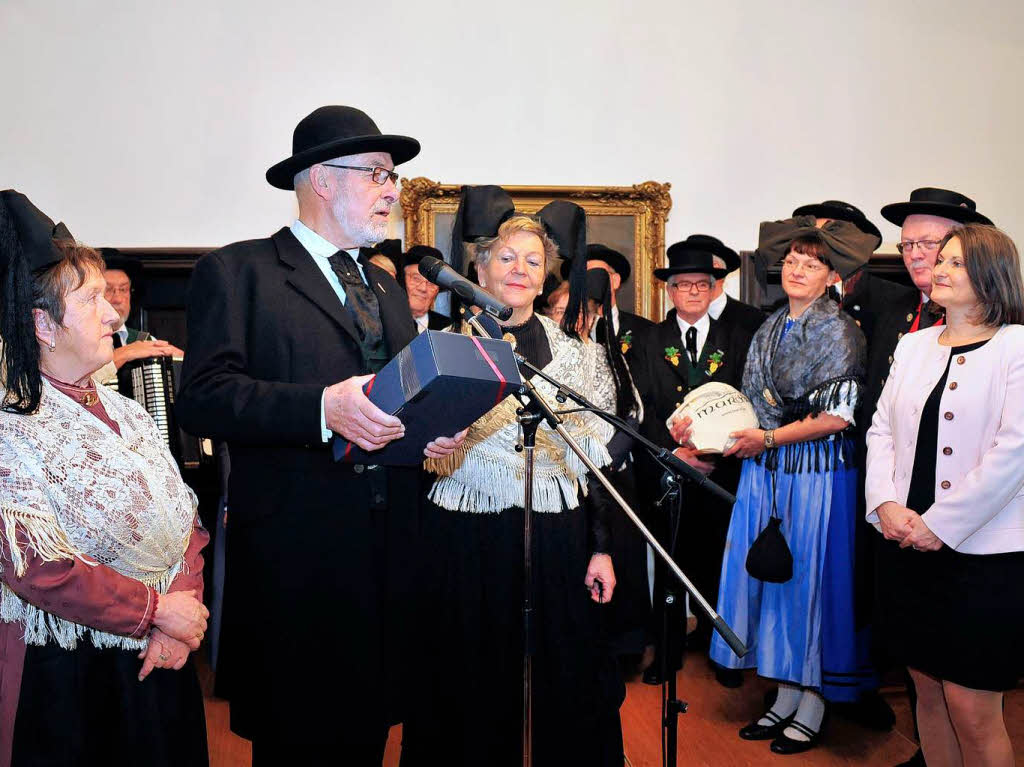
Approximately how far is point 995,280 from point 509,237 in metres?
1.34

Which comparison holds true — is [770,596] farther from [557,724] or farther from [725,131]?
[725,131]

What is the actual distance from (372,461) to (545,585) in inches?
33.0

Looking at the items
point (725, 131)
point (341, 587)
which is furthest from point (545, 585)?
point (725, 131)

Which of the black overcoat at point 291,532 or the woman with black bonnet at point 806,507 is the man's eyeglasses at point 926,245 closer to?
the woman with black bonnet at point 806,507

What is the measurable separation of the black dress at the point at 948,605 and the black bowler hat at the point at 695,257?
1.85 m

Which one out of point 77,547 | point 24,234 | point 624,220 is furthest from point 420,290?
point 77,547

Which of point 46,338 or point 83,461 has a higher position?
point 46,338

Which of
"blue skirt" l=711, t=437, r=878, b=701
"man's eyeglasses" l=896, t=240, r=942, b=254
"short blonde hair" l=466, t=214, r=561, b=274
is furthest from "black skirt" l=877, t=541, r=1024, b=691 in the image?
"short blonde hair" l=466, t=214, r=561, b=274

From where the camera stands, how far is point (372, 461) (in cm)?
172

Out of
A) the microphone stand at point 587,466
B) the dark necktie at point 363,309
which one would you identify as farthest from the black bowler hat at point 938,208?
the dark necktie at point 363,309

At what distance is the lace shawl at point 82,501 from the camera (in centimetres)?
157

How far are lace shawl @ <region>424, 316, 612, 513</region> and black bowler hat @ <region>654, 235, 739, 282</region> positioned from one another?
6.19 feet

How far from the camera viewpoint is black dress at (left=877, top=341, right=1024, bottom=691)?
7.40 feet

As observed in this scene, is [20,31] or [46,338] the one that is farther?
[20,31]
